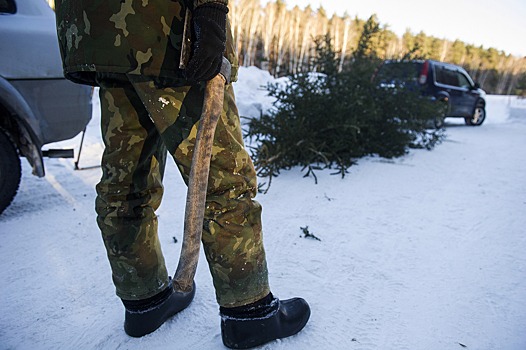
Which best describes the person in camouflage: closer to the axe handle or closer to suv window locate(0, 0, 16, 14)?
the axe handle

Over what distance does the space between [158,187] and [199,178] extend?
0.36 meters

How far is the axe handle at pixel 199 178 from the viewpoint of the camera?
→ 39.6 inches

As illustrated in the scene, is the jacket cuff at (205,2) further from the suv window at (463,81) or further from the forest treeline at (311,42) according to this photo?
the forest treeline at (311,42)

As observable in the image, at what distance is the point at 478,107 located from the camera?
961 centimetres

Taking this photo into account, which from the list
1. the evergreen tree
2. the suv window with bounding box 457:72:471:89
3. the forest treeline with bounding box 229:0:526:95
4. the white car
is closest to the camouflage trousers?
the white car

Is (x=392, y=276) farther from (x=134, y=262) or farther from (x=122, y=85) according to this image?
(x=122, y=85)

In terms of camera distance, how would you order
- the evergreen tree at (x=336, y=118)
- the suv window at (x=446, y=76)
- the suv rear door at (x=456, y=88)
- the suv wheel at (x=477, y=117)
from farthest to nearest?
the suv wheel at (x=477, y=117) → the suv rear door at (x=456, y=88) → the suv window at (x=446, y=76) → the evergreen tree at (x=336, y=118)

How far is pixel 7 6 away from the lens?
221cm

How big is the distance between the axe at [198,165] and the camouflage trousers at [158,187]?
5cm

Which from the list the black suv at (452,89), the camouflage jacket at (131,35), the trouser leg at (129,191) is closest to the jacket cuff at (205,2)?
the camouflage jacket at (131,35)

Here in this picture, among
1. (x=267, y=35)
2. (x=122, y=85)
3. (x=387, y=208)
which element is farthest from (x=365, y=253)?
(x=267, y=35)

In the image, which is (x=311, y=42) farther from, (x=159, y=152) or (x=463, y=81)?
(x=159, y=152)

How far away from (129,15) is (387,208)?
236 cm

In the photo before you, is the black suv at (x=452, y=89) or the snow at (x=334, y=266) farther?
the black suv at (x=452, y=89)
